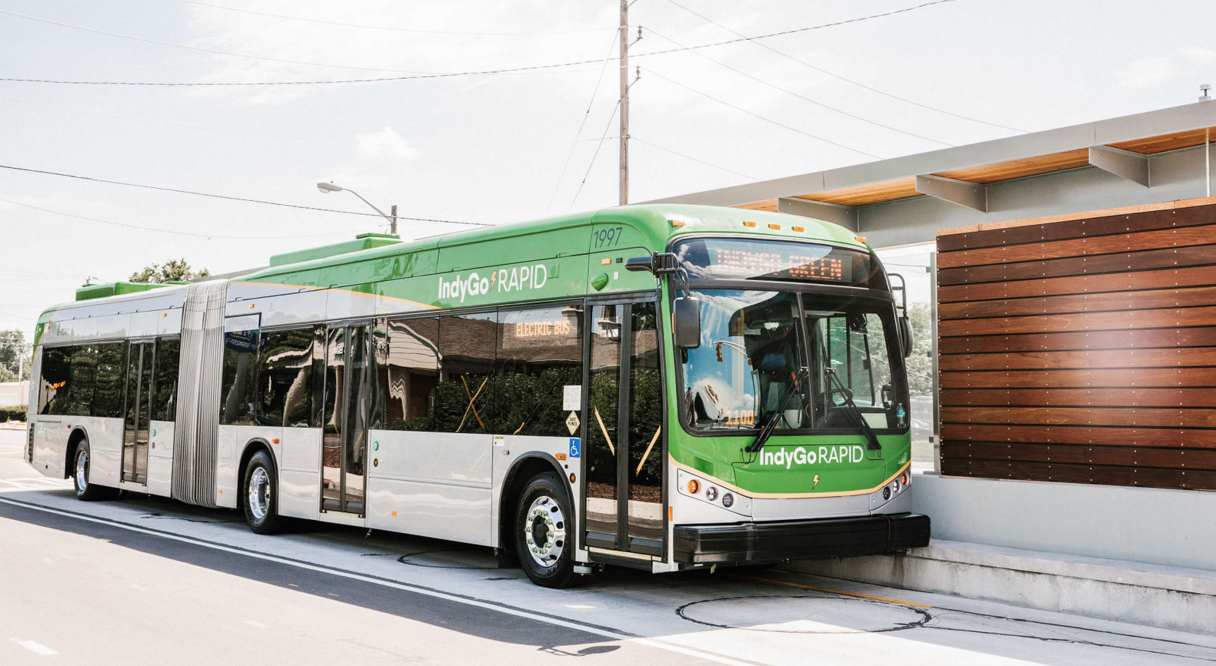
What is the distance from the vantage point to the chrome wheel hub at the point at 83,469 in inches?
730

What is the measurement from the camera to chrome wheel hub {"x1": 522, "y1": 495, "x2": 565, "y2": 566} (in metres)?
9.80

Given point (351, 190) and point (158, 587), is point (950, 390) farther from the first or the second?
point (351, 190)

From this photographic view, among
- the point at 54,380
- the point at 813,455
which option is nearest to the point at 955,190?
the point at 813,455

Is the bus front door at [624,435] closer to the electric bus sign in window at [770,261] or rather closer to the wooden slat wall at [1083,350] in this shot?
the electric bus sign in window at [770,261]

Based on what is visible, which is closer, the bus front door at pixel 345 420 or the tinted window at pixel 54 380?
the bus front door at pixel 345 420

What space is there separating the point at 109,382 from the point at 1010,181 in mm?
14380

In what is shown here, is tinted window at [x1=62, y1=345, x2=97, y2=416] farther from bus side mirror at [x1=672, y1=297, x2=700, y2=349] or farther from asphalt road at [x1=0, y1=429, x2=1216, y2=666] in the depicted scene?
bus side mirror at [x1=672, y1=297, x2=700, y2=349]

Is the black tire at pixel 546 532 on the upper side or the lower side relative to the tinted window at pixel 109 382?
lower

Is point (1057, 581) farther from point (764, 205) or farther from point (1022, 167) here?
point (764, 205)

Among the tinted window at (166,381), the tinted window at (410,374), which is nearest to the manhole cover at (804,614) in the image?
the tinted window at (410,374)

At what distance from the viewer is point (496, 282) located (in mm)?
10805

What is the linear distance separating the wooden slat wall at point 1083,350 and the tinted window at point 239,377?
29.7ft

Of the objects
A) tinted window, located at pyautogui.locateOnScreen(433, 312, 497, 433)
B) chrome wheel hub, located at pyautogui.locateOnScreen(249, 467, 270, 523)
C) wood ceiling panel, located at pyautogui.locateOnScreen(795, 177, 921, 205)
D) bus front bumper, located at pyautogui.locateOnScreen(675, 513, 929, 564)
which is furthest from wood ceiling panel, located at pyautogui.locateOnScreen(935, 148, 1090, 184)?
chrome wheel hub, located at pyautogui.locateOnScreen(249, 467, 270, 523)

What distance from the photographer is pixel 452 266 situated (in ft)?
37.7
